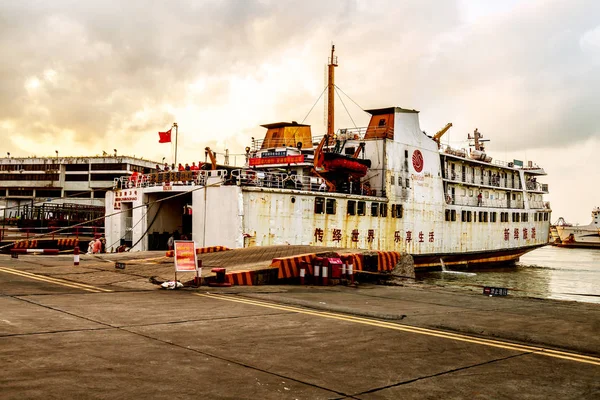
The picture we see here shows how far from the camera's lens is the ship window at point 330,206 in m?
31.1

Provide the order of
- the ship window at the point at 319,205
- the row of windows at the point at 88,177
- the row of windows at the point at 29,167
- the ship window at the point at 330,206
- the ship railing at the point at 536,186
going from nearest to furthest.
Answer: the ship window at the point at 319,205 < the ship window at the point at 330,206 < the ship railing at the point at 536,186 < the row of windows at the point at 88,177 < the row of windows at the point at 29,167

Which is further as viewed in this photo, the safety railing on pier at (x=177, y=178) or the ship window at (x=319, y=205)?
the ship window at (x=319, y=205)

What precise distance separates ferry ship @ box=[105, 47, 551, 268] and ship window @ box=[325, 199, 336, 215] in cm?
6

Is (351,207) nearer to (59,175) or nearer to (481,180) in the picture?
(481,180)

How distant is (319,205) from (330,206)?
103 cm

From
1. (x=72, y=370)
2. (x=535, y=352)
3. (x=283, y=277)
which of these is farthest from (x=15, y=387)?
(x=283, y=277)

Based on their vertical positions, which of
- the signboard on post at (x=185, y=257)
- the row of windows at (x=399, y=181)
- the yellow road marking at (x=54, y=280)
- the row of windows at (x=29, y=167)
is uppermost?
the row of windows at (x=29, y=167)

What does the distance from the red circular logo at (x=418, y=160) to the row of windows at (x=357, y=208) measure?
12.1 ft

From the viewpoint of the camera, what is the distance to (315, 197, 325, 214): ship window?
100.0 feet

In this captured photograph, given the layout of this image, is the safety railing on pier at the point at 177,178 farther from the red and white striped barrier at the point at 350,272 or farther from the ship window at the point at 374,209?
the ship window at the point at 374,209

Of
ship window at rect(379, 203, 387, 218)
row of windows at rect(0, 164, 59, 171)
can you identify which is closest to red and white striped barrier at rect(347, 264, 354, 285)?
ship window at rect(379, 203, 387, 218)

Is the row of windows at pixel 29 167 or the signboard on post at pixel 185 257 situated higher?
the row of windows at pixel 29 167

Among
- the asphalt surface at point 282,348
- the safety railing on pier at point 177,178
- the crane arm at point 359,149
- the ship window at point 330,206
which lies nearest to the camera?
the asphalt surface at point 282,348

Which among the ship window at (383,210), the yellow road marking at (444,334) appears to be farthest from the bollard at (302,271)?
the ship window at (383,210)
